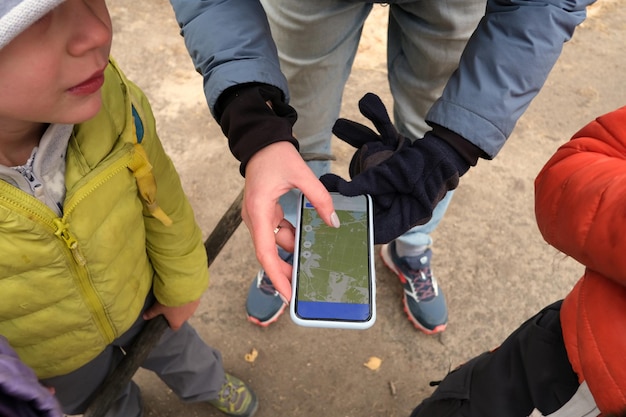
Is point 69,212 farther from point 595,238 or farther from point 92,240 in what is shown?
point 595,238

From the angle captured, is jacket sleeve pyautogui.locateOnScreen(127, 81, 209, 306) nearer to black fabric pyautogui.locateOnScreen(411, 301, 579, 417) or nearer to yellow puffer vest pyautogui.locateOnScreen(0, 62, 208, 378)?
yellow puffer vest pyautogui.locateOnScreen(0, 62, 208, 378)

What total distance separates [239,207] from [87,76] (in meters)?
0.77

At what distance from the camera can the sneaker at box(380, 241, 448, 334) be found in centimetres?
206

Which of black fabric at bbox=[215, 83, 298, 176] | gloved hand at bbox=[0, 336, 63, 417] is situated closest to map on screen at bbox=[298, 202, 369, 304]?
black fabric at bbox=[215, 83, 298, 176]

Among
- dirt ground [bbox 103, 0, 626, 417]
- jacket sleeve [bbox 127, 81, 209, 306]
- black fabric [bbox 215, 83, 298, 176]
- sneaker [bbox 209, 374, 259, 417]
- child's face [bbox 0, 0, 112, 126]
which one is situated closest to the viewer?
child's face [bbox 0, 0, 112, 126]

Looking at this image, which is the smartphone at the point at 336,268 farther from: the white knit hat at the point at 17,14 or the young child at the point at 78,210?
the white knit hat at the point at 17,14

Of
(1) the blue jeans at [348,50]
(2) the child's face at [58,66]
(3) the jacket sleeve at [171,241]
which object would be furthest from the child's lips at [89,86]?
(1) the blue jeans at [348,50]

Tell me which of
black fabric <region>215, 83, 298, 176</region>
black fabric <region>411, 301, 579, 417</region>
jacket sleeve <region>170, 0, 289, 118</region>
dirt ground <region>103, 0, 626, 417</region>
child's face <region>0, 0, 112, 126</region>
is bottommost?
dirt ground <region>103, 0, 626, 417</region>

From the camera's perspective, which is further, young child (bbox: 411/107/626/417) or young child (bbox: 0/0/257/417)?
young child (bbox: 411/107/626/417)

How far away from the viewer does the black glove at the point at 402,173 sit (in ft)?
3.69

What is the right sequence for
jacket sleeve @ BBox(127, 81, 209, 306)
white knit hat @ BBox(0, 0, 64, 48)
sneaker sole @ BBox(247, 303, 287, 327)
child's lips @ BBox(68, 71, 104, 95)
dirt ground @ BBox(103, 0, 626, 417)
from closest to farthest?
white knit hat @ BBox(0, 0, 64, 48)
child's lips @ BBox(68, 71, 104, 95)
jacket sleeve @ BBox(127, 81, 209, 306)
dirt ground @ BBox(103, 0, 626, 417)
sneaker sole @ BBox(247, 303, 287, 327)

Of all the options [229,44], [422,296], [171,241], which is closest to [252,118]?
[229,44]

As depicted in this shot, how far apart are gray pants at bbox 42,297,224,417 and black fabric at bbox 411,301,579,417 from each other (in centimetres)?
71

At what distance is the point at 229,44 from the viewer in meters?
1.12
